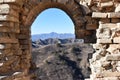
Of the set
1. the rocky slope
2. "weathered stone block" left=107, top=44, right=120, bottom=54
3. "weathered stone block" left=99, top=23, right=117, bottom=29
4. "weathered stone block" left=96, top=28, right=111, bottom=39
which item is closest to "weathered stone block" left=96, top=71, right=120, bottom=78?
"weathered stone block" left=107, top=44, right=120, bottom=54

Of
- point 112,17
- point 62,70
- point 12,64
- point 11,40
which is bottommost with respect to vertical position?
point 62,70

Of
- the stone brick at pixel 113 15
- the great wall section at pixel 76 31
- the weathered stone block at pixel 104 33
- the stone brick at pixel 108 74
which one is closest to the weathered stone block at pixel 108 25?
the great wall section at pixel 76 31

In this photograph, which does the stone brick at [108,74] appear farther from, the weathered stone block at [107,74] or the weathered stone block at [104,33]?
the weathered stone block at [104,33]

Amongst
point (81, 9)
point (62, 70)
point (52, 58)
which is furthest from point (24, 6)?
point (52, 58)

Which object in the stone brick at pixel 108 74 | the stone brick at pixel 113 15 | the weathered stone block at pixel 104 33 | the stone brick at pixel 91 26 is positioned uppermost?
the stone brick at pixel 113 15

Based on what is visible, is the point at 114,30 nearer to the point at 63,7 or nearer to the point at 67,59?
the point at 63,7

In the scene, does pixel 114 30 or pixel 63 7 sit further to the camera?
pixel 63 7
